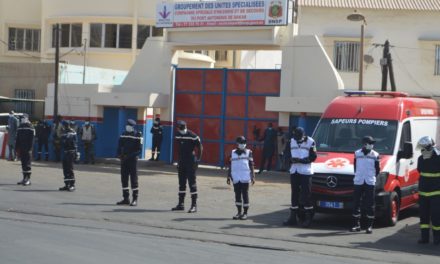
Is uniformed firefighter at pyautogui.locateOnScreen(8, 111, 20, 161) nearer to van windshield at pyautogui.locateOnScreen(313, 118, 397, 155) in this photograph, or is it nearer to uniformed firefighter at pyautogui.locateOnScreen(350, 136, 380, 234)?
van windshield at pyautogui.locateOnScreen(313, 118, 397, 155)

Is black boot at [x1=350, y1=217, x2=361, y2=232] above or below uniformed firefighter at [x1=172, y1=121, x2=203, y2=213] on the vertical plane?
below

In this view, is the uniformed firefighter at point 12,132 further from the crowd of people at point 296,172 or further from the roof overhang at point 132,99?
the crowd of people at point 296,172

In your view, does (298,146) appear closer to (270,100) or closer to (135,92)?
(270,100)

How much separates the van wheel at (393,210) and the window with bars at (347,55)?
2513cm

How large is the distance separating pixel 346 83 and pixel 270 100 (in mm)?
15597

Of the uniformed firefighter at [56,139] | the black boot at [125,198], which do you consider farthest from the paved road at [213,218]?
the uniformed firefighter at [56,139]

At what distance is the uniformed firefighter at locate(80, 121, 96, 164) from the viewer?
27.5m

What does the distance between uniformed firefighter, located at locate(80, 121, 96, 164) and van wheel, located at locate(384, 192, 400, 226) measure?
15.0 meters

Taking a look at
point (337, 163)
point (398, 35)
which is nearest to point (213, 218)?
point (337, 163)

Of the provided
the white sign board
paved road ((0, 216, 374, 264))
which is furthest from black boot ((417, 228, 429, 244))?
the white sign board

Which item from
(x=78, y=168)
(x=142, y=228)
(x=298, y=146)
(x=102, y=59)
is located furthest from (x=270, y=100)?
(x=102, y=59)

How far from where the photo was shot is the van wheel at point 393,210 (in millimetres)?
14666

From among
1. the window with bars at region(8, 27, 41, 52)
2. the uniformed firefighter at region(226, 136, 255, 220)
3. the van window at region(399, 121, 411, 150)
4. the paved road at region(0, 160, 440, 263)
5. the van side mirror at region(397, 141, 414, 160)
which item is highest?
the window with bars at region(8, 27, 41, 52)

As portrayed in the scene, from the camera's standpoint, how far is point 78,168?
25844mm
